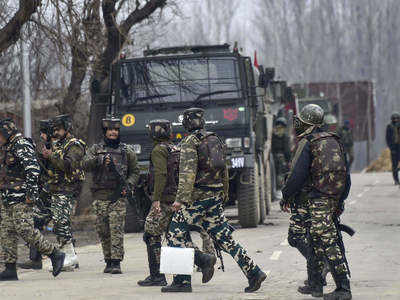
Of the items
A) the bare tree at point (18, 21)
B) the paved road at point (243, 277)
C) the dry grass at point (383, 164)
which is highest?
the bare tree at point (18, 21)

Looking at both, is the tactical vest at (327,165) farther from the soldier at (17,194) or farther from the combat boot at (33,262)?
the combat boot at (33,262)

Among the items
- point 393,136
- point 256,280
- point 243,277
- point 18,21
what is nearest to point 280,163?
point 393,136

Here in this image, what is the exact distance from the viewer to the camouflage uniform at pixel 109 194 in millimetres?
11031

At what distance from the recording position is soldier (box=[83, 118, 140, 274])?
11047mm

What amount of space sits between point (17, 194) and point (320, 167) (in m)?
3.55

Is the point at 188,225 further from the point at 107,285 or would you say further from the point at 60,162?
the point at 60,162

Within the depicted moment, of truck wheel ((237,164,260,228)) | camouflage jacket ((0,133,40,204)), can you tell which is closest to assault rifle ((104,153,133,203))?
camouflage jacket ((0,133,40,204))

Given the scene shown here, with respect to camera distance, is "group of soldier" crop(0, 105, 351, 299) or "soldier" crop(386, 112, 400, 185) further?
"soldier" crop(386, 112, 400, 185)

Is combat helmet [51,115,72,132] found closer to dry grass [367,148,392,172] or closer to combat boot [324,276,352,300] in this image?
combat boot [324,276,352,300]

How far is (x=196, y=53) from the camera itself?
16.7 m

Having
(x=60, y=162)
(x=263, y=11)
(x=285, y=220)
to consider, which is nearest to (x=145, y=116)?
(x=285, y=220)

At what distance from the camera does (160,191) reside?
9969 mm

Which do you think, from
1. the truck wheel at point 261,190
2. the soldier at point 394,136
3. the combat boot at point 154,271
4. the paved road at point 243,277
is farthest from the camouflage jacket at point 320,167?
the soldier at point 394,136

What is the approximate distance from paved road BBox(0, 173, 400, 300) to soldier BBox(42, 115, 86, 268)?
0.51 metres
